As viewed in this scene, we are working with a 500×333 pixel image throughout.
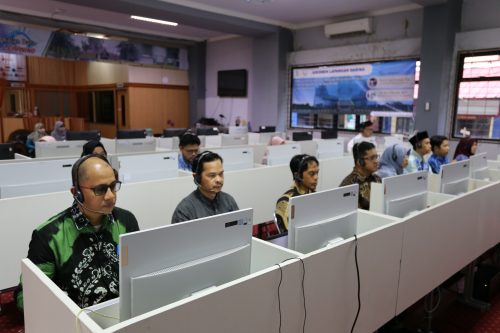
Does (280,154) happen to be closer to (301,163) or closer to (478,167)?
(478,167)

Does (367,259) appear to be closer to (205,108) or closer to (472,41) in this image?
(472,41)

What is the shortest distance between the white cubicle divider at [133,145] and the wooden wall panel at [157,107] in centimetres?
581

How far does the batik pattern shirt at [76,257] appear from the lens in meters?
1.44

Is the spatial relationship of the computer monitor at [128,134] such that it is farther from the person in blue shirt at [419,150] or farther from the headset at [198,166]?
the person in blue shirt at [419,150]

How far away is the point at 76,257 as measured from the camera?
1467 mm

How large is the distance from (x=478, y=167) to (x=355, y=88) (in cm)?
444

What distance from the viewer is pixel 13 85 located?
30.9 ft

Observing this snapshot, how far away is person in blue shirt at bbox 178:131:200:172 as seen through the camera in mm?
3737

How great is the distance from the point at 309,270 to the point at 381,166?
92.7 inches

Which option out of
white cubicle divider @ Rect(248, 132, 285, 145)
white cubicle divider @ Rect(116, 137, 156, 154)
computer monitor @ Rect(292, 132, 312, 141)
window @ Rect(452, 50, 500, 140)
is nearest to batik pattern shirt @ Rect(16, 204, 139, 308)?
white cubicle divider @ Rect(116, 137, 156, 154)

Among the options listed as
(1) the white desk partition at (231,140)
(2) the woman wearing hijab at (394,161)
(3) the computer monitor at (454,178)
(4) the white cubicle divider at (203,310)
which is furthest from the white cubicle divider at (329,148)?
(4) the white cubicle divider at (203,310)

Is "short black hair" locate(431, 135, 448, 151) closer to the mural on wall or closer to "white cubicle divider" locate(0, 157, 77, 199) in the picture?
"white cubicle divider" locate(0, 157, 77, 199)

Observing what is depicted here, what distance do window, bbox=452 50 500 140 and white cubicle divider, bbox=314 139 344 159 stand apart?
7.75 feet

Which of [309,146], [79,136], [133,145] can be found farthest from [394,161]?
[79,136]
